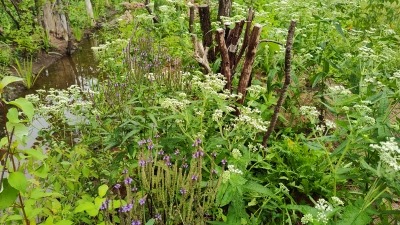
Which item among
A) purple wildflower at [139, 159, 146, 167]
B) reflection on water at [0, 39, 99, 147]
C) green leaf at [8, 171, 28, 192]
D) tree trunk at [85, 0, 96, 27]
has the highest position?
green leaf at [8, 171, 28, 192]


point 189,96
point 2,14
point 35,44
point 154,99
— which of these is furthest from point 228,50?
point 2,14

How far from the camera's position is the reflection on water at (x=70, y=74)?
22.3 ft

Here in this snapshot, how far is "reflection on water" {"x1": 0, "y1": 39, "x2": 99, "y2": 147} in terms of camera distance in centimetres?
680

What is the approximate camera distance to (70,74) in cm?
747

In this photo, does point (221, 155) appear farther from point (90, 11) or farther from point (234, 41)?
point (90, 11)

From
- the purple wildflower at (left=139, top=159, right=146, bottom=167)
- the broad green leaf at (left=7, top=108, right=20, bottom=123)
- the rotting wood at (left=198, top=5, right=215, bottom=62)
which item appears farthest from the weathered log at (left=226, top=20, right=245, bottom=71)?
the broad green leaf at (left=7, top=108, right=20, bottom=123)

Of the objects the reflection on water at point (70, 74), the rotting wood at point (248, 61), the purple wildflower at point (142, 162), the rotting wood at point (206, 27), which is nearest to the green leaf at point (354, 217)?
the purple wildflower at point (142, 162)

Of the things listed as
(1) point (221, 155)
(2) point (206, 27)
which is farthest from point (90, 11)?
(1) point (221, 155)

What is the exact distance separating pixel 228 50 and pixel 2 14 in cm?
707

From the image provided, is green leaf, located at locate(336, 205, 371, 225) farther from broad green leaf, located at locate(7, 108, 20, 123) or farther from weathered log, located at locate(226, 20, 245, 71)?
weathered log, located at locate(226, 20, 245, 71)

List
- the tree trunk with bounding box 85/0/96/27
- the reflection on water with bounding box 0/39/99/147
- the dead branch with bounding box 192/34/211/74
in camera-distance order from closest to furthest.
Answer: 1. the dead branch with bounding box 192/34/211/74
2. the reflection on water with bounding box 0/39/99/147
3. the tree trunk with bounding box 85/0/96/27

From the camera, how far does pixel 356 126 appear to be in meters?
2.20

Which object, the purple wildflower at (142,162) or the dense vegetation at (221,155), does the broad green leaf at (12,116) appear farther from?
the purple wildflower at (142,162)

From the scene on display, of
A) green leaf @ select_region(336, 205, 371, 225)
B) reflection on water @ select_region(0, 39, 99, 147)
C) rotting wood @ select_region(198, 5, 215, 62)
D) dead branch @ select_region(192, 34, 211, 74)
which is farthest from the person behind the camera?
reflection on water @ select_region(0, 39, 99, 147)
